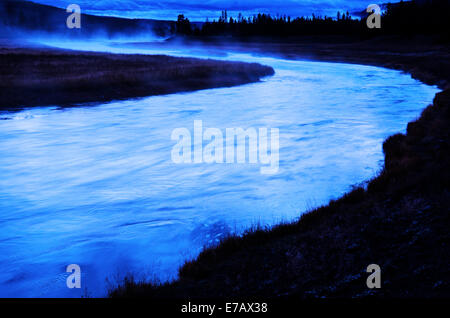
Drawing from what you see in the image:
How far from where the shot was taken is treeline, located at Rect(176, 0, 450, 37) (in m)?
85.8

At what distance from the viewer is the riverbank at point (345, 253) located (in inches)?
219

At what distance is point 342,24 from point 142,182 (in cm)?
12123

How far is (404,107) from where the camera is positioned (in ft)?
85.0

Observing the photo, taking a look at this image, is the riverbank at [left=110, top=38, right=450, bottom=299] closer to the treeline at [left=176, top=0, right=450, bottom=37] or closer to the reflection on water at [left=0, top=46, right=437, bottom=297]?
the reflection on water at [left=0, top=46, right=437, bottom=297]

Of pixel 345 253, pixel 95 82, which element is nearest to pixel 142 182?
pixel 345 253

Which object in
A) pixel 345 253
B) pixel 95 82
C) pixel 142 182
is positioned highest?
pixel 95 82

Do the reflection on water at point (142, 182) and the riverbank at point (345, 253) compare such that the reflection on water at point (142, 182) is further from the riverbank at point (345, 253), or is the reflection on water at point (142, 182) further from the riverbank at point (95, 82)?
the riverbank at point (95, 82)

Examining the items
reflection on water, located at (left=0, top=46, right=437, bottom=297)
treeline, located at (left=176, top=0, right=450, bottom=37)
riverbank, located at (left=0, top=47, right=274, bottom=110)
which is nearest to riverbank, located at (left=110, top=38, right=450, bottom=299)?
reflection on water, located at (left=0, top=46, right=437, bottom=297)

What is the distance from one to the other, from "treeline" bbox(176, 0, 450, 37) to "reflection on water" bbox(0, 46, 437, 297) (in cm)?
6500

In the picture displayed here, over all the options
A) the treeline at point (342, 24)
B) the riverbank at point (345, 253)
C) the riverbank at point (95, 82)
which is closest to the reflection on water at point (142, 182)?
the riverbank at point (345, 253)

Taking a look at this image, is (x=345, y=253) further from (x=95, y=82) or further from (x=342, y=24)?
(x=342, y=24)

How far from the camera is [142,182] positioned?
44.5 feet
